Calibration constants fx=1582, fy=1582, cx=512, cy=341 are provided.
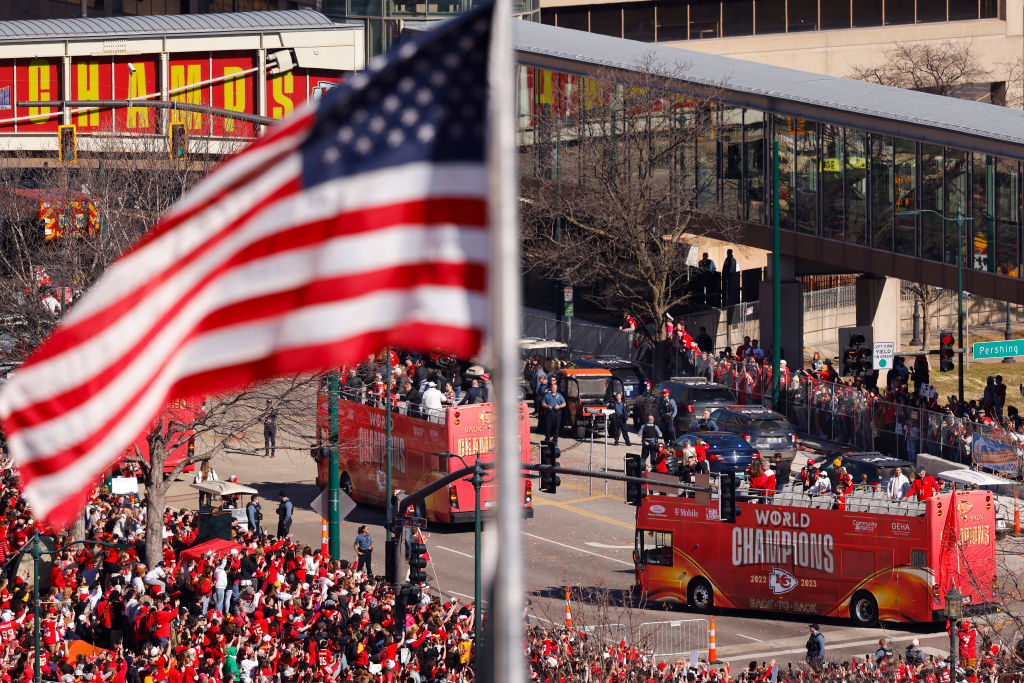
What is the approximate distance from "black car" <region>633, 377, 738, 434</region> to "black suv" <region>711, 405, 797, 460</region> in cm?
199

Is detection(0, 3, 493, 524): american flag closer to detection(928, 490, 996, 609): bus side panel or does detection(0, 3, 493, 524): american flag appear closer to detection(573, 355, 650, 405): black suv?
detection(928, 490, 996, 609): bus side panel

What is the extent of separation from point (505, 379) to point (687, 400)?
3963 cm

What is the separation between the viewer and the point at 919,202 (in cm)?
5109

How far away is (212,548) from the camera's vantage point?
31.2m

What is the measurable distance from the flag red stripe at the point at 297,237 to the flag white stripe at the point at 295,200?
0.09ft

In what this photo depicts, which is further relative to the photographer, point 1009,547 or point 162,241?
point 1009,547

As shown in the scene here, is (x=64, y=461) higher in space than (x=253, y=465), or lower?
higher

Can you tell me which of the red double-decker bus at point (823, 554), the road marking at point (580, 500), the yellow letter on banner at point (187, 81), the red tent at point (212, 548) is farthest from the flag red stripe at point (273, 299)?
the yellow letter on banner at point (187, 81)

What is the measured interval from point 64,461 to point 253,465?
4076cm

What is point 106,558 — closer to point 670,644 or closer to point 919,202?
point 670,644

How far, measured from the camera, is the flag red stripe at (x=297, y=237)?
6.45 meters

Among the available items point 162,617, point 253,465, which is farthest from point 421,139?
point 253,465

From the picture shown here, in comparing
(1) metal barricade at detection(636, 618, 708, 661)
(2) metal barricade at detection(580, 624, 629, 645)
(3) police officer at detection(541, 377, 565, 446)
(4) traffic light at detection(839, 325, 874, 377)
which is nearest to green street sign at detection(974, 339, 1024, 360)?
(4) traffic light at detection(839, 325, 874, 377)

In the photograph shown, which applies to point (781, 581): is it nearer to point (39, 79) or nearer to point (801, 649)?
point (801, 649)
